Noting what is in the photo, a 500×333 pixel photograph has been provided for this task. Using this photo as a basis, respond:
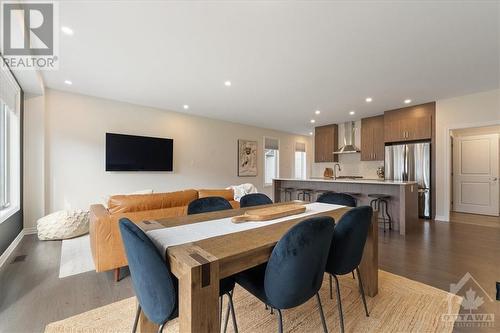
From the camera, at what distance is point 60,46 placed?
2.72 meters

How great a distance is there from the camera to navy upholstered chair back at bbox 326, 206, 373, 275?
1489 mm

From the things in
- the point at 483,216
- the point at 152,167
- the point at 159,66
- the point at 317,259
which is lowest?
the point at 483,216

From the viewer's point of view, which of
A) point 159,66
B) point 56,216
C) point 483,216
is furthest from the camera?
point 483,216

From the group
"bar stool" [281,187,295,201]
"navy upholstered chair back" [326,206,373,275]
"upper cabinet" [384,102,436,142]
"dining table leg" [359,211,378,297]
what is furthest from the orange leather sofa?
"upper cabinet" [384,102,436,142]

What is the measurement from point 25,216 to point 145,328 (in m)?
4.00

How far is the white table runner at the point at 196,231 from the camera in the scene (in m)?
1.23

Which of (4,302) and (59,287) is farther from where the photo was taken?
(59,287)

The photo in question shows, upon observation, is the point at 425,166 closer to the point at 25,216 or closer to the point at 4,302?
the point at 4,302

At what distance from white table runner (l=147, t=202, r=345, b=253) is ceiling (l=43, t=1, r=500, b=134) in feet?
6.33

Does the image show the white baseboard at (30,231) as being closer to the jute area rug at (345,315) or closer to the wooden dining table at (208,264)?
the jute area rug at (345,315)

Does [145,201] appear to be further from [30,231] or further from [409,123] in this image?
[409,123]

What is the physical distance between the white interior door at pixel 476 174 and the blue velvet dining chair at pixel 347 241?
21.1 ft

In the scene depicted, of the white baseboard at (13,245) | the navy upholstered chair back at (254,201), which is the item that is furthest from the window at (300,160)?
the white baseboard at (13,245)

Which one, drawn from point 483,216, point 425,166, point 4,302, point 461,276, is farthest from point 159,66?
point 483,216
